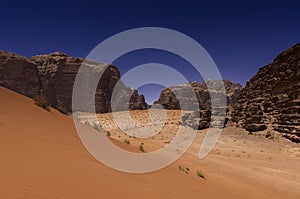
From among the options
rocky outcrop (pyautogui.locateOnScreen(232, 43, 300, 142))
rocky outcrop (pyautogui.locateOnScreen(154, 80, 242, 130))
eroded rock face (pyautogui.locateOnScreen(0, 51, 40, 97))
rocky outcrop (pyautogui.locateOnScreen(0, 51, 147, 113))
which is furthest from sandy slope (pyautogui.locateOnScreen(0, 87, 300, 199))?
eroded rock face (pyautogui.locateOnScreen(0, 51, 40, 97))

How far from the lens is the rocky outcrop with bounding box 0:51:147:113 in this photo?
5438cm

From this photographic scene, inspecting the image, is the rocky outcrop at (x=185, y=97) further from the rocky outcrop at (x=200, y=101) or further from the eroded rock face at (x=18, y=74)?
the eroded rock face at (x=18, y=74)

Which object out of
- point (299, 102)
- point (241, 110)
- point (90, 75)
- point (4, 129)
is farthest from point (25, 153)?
point (90, 75)

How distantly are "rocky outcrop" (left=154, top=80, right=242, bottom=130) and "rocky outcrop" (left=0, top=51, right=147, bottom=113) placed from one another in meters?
9.01

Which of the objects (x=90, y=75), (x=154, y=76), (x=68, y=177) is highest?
(x=90, y=75)

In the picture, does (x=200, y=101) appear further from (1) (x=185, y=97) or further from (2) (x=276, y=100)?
(2) (x=276, y=100)

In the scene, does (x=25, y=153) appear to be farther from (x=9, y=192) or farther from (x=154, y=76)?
(x=154, y=76)

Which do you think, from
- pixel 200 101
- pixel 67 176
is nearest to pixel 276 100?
pixel 67 176

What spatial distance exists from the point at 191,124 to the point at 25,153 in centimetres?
2519

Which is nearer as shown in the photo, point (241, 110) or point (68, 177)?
point (68, 177)

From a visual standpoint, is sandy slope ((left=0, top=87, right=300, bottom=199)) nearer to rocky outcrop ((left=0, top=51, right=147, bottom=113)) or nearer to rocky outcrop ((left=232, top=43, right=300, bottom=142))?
rocky outcrop ((left=232, top=43, right=300, bottom=142))

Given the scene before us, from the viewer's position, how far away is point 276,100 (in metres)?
23.8

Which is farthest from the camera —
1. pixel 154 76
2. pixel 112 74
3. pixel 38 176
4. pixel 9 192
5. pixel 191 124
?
pixel 112 74

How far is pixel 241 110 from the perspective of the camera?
93.2 feet
